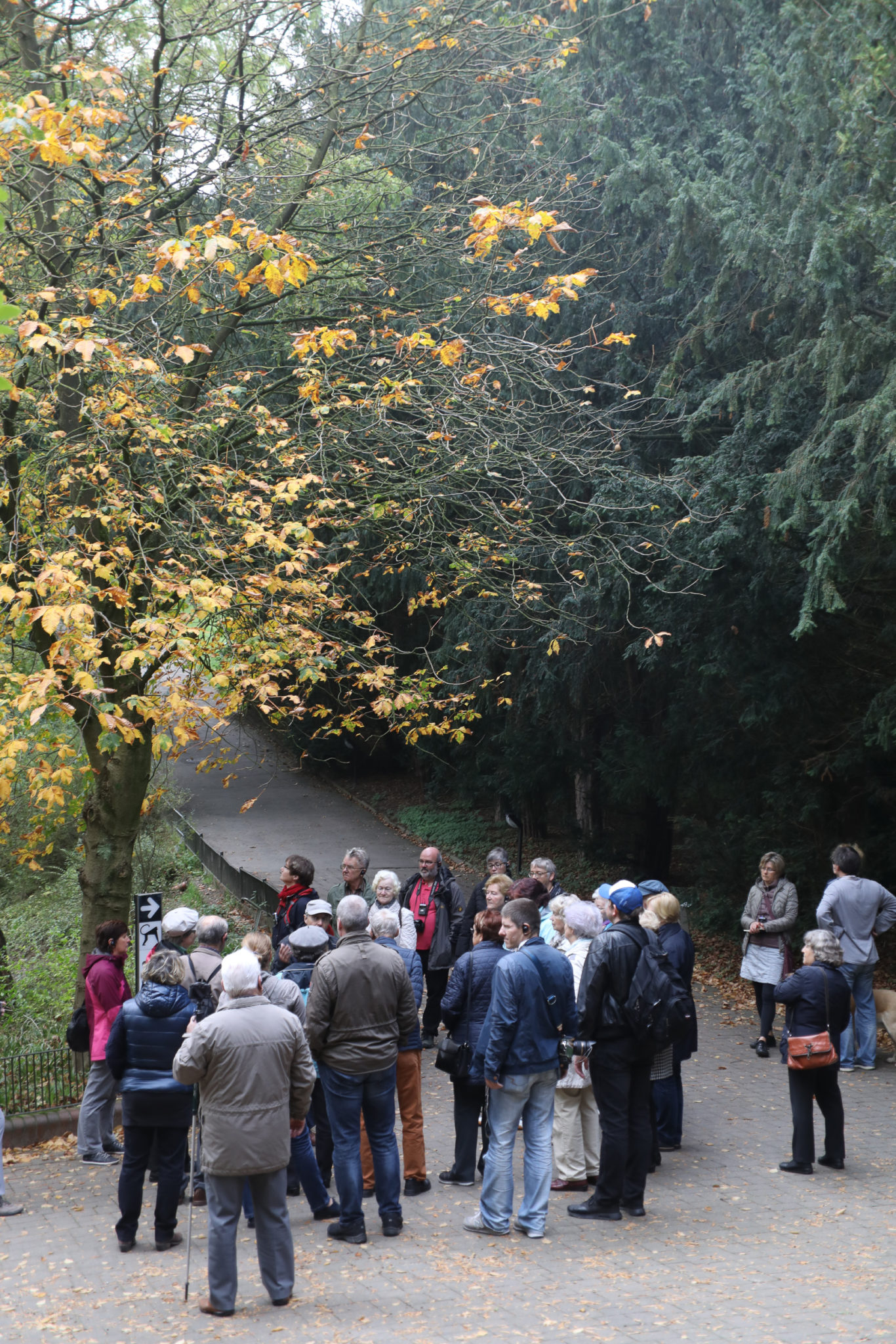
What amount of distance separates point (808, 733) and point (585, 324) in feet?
20.3

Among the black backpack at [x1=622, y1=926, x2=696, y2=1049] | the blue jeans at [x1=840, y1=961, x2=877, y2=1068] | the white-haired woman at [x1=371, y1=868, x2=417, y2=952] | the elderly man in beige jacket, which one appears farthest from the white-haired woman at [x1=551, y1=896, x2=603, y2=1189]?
the blue jeans at [x1=840, y1=961, x2=877, y2=1068]

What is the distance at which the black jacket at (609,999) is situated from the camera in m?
6.62

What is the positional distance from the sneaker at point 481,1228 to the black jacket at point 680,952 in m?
1.90

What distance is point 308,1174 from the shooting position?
21.7 feet

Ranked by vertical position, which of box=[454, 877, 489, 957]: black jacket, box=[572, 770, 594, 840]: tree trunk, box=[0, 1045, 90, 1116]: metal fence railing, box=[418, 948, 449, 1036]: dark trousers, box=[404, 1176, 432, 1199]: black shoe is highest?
box=[572, 770, 594, 840]: tree trunk

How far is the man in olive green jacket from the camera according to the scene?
634 centimetres

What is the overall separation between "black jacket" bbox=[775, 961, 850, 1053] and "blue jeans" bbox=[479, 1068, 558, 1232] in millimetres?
1860

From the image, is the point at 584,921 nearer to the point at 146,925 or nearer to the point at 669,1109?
the point at 669,1109

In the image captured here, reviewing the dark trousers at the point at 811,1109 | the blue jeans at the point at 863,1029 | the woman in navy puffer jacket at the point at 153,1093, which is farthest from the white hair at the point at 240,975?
the blue jeans at the point at 863,1029

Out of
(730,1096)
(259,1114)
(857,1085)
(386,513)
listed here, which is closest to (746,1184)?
(730,1096)

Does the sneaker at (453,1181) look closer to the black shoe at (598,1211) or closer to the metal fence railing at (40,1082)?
the black shoe at (598,1211)

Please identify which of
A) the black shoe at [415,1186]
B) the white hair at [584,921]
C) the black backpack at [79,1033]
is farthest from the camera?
the black backpack at [79,1033]

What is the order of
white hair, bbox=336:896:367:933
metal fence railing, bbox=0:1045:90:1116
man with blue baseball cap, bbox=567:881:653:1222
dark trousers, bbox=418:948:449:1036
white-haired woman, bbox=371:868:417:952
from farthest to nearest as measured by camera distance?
dark trousers, bbox=418:948:449:1036
metal fence railing, bbox=0:1045:90:1116
white-haired woman, bbox=371:868:417:952
man with blue baseball cap, bbox=567:881:653:1222
white hair, bbox=336:896:367:933

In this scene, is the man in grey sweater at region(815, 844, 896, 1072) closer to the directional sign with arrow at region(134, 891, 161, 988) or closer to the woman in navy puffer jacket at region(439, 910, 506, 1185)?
the woman in navy puffer jacket at region(439, 910, 506, 1185)
